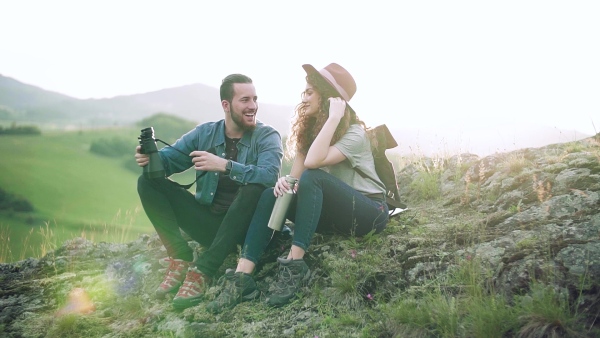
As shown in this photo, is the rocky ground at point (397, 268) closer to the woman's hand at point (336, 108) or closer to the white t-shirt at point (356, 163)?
the white t-shirt at point (356, 163)

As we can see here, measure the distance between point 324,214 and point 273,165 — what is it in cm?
67

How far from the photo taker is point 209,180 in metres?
4.66

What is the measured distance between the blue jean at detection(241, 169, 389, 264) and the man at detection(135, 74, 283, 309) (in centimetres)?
24

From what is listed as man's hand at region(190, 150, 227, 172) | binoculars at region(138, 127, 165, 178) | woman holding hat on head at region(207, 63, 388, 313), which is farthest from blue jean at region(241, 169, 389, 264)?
binoculars at region(138, 127, 165, 178)

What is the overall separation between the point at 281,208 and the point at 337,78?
135 centimetres

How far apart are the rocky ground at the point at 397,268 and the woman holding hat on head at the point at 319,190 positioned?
18cm

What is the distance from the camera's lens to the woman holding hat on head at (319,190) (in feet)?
12.4

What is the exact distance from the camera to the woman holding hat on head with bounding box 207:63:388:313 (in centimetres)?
377

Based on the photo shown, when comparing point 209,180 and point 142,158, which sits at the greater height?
point 142,158

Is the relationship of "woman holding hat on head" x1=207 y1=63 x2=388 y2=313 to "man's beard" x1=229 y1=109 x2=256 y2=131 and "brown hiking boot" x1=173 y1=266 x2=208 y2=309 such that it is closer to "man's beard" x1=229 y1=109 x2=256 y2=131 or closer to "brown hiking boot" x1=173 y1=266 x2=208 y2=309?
"brown hiking boot" x1=173 y1=266 x2=208 y2=309

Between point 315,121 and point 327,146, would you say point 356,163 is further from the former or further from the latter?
point 315,121

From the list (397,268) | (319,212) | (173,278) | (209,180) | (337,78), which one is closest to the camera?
(397,268)

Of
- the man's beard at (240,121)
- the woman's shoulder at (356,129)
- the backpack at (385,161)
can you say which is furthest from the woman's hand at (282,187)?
the man's beard at (240,121)

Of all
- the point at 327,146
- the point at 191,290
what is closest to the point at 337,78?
the point at 327,146
